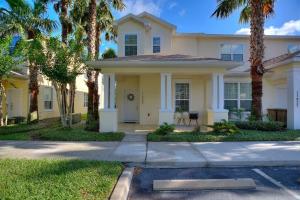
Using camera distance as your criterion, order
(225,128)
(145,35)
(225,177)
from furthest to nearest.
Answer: (145,35) → (225,128) → (225,177)

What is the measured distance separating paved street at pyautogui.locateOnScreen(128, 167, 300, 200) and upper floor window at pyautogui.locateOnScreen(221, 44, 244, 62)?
14526mm

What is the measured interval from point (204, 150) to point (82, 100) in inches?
934

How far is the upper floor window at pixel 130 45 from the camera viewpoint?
20.6 meters

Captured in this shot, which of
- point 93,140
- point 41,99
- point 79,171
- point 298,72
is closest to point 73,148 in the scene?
point 93,140

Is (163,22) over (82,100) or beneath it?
over

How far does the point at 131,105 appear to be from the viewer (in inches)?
833

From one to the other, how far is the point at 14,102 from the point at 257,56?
16.0 metres

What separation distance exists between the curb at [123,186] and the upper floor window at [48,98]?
727 inches

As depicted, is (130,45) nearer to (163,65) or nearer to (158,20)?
(158,20)

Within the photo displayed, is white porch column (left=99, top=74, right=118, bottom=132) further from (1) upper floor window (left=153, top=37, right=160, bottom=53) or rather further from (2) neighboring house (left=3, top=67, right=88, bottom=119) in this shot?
(2) neighboring house (left=3, top=67, right=88, bottom=119)

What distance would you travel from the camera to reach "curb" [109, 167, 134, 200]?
19.5ft

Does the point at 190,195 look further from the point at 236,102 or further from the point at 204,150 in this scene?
the point at 236,102

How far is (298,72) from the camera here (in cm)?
1617

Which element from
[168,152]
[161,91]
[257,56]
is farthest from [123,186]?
[257,56]
